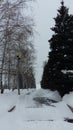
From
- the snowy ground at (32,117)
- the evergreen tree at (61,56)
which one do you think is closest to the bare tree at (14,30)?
the evergreen tree at (61,56)

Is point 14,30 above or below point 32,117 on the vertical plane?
above

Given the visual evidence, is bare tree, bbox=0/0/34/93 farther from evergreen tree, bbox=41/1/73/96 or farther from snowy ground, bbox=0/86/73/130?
snowy ground, bbox=0/86/73/130

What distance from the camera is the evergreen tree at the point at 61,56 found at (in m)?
23.6

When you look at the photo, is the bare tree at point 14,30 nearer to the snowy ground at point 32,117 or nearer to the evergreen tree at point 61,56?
the evergreen tree at point 61,56

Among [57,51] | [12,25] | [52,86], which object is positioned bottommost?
[52,86]

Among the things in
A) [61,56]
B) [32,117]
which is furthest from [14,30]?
[32,117]

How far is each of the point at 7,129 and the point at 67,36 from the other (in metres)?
13.8

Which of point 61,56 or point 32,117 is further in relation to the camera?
point 61,56

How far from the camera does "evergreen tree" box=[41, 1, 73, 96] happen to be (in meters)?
23.6

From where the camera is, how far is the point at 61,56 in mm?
24312

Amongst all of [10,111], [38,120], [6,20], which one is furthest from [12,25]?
[38,120]

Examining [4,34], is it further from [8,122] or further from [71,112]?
[8,122]

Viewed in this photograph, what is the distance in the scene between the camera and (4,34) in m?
23.1

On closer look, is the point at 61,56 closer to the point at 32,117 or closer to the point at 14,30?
the point at 14,30
